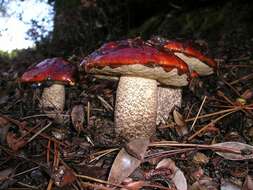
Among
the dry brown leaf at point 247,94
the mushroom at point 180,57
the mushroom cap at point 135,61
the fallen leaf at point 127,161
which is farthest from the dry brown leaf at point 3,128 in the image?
the dry brown leaf at point 247,94

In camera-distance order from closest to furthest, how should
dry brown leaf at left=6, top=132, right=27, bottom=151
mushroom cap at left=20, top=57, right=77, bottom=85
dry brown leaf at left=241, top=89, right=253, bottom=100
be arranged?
dry brown leaf at left=6, top=132, right=27, bottom=151, mushroom cap at left=20, top=57, right=77, bottom=85, dry brown leaf at left=241, top=89, right=253, bottom=100

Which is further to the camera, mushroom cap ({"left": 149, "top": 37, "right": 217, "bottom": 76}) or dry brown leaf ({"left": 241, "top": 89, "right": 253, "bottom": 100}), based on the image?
dry brown leaf ({"left": 241, "top": 89, "right": 253, "bottom": 100})

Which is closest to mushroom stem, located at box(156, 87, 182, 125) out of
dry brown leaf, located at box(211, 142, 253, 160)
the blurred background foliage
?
dry brown leaf, located at box(211, 142, 253, 160)

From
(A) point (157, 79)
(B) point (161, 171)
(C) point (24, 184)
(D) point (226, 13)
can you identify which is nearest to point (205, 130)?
(A) point (157, 79)

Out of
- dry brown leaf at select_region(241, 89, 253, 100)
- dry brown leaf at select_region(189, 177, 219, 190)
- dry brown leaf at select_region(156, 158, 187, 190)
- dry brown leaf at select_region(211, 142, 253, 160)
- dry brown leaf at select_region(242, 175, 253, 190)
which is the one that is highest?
dry brown leaf at select_region(241, 89, 253, 100)

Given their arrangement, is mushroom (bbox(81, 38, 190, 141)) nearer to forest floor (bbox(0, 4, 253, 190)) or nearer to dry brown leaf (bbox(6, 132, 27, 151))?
forest floor (bbox(0, 4, 253, 190))

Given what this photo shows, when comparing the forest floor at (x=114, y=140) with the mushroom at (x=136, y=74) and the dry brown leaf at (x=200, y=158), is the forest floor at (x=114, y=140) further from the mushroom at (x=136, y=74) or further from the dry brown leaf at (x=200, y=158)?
the mushroom at (x=136, y=74)

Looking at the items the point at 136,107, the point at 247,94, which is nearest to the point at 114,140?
the point at 136,107

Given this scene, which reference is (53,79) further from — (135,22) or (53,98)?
(135,22)
